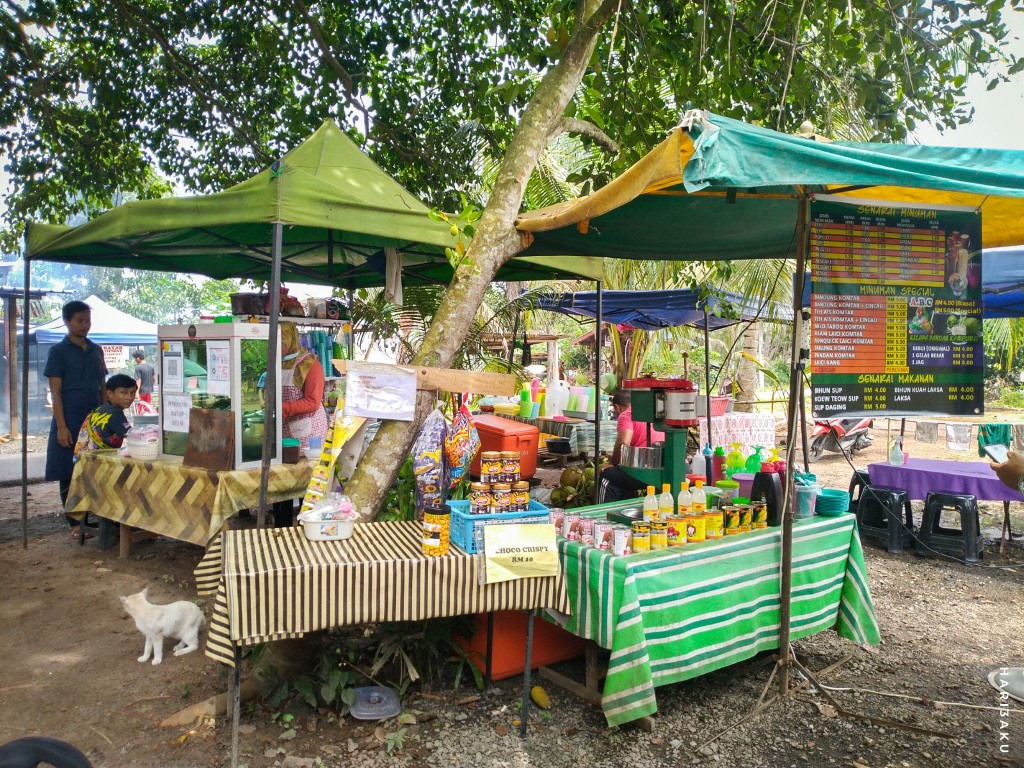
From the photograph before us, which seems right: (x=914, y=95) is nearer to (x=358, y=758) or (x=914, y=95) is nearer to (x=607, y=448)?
(x=358, y=758)

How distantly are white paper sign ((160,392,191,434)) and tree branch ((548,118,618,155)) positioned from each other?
119 inches

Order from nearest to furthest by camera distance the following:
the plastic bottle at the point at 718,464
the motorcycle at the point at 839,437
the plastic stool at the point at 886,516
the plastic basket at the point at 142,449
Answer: the plastic basket at the point at 142,449
the plastic bottle at the point at 718,464
the plastic stool at the point at 886,516
the motorcycle at the point at 839,437

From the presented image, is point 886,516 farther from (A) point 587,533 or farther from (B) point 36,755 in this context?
(B) point 36,755

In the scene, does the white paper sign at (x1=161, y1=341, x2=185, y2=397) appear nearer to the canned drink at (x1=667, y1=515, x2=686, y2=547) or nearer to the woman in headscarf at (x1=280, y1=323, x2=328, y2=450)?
the woman in headscarf at (x1=280, y1=323, x2=328, y2=450)

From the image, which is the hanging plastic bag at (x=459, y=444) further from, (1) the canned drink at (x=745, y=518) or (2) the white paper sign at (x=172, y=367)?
(2) the white paper sign at (x=172, y=367)

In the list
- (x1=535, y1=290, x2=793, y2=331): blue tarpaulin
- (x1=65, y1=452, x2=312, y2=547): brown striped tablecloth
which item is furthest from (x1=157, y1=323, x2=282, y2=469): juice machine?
(x1=535, y1=290, x2=793, y2=331): blue tarpaulin

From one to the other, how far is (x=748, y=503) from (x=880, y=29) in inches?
131

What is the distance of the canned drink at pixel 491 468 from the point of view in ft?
10.2

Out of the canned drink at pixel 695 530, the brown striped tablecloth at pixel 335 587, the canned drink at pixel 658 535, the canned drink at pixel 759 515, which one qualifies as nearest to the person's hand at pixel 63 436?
the brown striped tablecloth at pixel 335 587

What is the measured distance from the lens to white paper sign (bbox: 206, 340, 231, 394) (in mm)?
4435

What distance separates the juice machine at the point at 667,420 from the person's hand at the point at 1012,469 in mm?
1673

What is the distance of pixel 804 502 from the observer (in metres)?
3.91

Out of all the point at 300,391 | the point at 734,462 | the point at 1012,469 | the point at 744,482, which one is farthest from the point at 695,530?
the point at 300,391

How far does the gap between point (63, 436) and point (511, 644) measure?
470cm
